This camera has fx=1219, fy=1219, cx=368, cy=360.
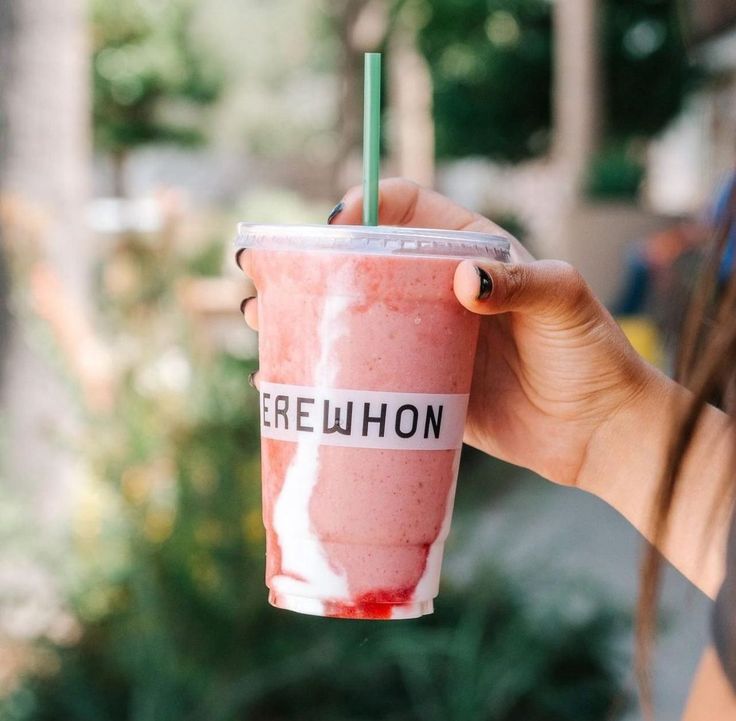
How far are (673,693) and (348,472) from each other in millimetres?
2966

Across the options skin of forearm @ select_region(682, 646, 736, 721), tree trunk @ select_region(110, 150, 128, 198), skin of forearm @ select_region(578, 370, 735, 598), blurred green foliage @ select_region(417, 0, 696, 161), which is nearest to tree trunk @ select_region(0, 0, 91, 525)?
skin of forearm @ select_region(578, 370, 735, 598)

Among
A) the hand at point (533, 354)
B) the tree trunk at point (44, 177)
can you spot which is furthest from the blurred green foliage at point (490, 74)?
the hand at point (533, 354)

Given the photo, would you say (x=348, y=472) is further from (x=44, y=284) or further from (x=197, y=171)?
(x=197, y=171)

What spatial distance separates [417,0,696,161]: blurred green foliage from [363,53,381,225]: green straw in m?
13.8

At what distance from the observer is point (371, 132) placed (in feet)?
4.08

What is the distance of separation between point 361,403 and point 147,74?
84.5 ft

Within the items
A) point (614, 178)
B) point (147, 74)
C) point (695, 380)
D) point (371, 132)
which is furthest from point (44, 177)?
point (147, 74)

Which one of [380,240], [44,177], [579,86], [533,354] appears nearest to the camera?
[380,240]

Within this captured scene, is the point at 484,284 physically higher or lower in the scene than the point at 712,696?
higher

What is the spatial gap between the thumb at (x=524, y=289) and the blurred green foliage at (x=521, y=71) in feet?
45.5

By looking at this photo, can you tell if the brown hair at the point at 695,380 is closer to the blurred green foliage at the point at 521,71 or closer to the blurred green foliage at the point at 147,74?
the blurred green foliage at the point at 521,71

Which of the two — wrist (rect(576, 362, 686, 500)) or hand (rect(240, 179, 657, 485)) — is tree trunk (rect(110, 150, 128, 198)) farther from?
wrist (rect(576, 362, 686, 500))

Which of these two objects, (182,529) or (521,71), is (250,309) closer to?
(182,529)

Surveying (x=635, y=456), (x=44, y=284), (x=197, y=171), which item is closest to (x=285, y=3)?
(x=197, y=171)
